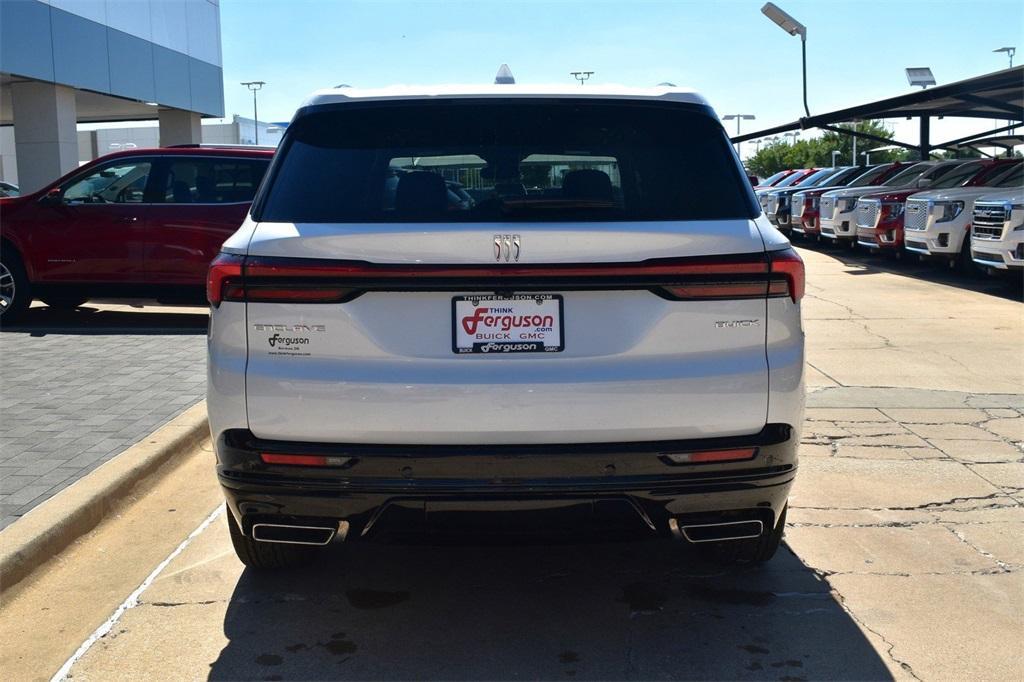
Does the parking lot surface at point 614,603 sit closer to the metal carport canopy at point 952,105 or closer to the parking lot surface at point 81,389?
the parking lot surface at point 81,389

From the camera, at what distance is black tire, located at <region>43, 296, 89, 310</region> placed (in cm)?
1177

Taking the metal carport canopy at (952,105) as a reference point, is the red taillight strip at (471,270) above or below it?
below

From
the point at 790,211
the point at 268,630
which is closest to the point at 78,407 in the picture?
the point at 268,630

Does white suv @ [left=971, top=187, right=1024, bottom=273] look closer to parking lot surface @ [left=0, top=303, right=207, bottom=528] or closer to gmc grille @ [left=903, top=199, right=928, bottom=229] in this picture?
gmc grille @ [left=903, top=199, right=928, bottom=229]

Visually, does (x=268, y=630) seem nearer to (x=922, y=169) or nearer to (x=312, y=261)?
(x=312, y=261)

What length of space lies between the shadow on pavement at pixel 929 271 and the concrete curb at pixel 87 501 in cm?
1166

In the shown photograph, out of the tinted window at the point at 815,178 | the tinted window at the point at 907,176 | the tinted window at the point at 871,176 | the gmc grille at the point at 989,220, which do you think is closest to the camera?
the gmc grille at the point at 989,220

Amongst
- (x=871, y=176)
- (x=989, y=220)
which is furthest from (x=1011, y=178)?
(x=871, y=176)

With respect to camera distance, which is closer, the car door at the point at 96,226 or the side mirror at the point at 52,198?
the car door at the point at 96,226

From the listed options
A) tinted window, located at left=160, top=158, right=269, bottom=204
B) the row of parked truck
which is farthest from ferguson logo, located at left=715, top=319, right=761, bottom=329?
the row of parked truck

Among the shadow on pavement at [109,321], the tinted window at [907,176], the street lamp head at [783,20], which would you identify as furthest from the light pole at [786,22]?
the shadow on pavement at [109,321]

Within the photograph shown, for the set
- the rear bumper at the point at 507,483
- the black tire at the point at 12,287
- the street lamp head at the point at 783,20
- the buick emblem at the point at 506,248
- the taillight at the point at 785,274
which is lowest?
the rear bumper at the point at 507,483

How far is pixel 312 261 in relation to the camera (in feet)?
11.1

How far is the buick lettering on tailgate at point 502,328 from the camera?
3.38 meters
